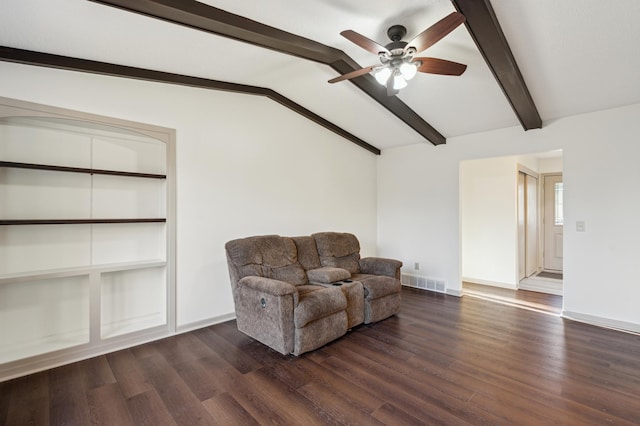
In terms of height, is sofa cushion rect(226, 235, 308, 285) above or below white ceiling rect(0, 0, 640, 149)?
below

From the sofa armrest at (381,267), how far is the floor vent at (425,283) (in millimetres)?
1431

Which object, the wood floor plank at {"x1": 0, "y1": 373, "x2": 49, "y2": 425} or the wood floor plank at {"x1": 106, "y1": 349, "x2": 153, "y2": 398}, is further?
the wood floor plank at {"x1": 106, "y1": 349, "x2": 153, "y2": 398}

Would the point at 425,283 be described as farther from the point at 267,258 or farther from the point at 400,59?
the point at 400,59

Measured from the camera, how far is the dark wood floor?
1.90 meters

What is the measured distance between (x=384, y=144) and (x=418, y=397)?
4.12 m

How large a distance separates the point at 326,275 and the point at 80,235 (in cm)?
242

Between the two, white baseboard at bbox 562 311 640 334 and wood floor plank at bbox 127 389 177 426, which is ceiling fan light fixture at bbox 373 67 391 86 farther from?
white baseboard at bbox 562 311 640 334

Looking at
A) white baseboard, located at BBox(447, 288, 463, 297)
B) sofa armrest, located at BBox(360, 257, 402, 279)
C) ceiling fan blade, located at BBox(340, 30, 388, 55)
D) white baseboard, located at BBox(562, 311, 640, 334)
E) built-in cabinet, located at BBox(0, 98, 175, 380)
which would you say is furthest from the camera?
white baseboard, located at BBox(447, 288, 463, 297)

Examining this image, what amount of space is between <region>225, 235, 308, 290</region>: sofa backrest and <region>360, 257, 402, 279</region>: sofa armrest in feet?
2.96

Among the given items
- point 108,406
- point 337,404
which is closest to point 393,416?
point 337,404

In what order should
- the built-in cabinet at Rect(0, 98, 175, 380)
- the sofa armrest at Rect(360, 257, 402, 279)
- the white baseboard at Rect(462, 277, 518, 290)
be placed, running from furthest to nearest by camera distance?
the white baseboard at Rect(462, 277, 518, 290) → the sofa armrest at Rect(360, 257, 402, 279) → the built-in cabinet at Rect(0, 98, 175, 380)

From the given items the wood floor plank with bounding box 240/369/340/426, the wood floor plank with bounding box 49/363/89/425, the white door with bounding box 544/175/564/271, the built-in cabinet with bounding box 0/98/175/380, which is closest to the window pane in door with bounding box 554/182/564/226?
the white door with bounding box 544/175/564/271

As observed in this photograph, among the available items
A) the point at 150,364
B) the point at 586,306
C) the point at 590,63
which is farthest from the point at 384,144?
the point at 150,364

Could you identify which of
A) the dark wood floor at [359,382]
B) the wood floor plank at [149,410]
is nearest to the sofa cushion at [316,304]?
the dark wood floor at [359,382]
